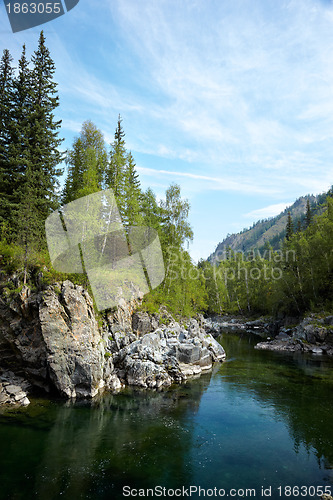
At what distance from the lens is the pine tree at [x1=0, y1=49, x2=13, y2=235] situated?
2931 cm

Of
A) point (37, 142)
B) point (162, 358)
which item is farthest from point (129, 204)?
point (162, 358)

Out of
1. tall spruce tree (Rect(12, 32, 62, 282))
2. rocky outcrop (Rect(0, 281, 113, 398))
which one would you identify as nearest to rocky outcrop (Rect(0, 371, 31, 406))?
rocky outcrop (Rect(0, 281, 113, 398))

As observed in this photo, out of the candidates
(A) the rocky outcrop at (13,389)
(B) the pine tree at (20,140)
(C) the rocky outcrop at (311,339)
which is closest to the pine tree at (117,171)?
(B) the pine tree at (20,140)

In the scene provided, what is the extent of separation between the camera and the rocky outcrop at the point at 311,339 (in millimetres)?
42188

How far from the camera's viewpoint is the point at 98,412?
63.0ft

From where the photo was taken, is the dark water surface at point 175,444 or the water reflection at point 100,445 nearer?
the water reflection at point 100,445

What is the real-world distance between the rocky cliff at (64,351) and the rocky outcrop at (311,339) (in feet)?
83.0

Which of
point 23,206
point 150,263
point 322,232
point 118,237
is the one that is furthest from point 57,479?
point 322,232

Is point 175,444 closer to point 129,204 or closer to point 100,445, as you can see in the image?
point 100,445

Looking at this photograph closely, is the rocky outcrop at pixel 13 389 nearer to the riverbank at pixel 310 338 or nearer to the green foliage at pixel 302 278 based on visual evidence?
the riverbank at pixel 310 338

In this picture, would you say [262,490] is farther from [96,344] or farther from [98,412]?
[96,344]

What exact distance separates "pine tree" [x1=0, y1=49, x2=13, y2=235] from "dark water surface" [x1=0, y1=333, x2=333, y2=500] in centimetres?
1854

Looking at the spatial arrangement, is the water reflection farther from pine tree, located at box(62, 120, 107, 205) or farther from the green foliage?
the green foliage

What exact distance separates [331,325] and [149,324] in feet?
95.5
